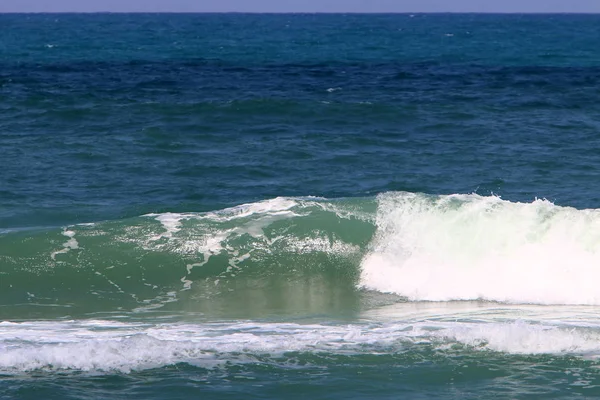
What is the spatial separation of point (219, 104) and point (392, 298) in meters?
15.0

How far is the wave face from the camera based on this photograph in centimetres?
1230

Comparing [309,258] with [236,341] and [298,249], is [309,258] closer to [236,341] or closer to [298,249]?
[298,249]

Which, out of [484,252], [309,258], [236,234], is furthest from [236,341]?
[484,252]

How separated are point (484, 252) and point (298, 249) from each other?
269 centimetres

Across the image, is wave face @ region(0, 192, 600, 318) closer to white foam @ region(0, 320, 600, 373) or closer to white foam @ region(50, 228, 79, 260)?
white foam @ region(50, 228, 79, 260)

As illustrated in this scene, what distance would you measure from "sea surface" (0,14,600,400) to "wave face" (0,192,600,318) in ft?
0.11

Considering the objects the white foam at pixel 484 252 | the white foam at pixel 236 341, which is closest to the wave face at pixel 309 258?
the white foam at pixel 484 252

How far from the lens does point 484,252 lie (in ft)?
43.6

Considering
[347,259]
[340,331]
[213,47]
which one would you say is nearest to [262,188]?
[347,259]

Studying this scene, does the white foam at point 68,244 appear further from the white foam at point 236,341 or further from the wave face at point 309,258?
the white foam at point 236,341

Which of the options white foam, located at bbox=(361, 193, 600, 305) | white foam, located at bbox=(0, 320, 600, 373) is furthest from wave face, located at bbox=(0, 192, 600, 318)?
white foam, located at bbox=(0, 320, 600, 373)

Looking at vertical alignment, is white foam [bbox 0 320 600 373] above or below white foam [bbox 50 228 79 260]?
below

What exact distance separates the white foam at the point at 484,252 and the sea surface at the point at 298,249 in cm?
3

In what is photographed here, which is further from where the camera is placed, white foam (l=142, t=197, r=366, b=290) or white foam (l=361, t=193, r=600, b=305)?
white foam (l=142, t=197, r=366, b=290)
